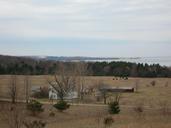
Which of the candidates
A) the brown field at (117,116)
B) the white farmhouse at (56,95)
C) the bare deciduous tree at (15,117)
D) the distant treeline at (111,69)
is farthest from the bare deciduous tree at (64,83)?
the distant treeline at (111,69)

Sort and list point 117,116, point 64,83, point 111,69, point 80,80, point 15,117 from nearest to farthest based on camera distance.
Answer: point 15,117 < point 117,116 < point 64,83 < point 80,80 < point 111,69

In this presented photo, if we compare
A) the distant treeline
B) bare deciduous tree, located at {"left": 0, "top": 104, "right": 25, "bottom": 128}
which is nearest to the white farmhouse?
bare deciduous tree, located at {"left": 0, "top": 104, "right": 25, "bottom": 128}

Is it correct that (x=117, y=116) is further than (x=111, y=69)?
No

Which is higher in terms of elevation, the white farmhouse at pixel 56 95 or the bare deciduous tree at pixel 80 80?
the bare deciduous tree at pixel 80 80

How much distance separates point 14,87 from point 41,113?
17024mm

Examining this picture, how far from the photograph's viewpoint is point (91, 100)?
70.1 metres

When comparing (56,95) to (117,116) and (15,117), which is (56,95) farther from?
(15,117)

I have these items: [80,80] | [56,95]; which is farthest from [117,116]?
[80,80]

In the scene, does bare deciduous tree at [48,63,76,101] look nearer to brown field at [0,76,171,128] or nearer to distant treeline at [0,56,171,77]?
brown field at [0,76,171,128]

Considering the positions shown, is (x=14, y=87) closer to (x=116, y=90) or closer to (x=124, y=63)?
(x=116, y=90)

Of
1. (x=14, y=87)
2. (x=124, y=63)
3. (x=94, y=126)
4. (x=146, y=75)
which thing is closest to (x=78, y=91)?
(x=14, y=87)

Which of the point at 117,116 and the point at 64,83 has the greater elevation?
the point at 64,83

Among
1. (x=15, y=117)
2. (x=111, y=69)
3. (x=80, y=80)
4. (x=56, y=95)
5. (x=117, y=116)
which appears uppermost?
(x=111, y=69)

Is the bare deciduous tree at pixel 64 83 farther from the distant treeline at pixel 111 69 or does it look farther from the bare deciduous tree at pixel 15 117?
the distant treeline at pixel 111 69
